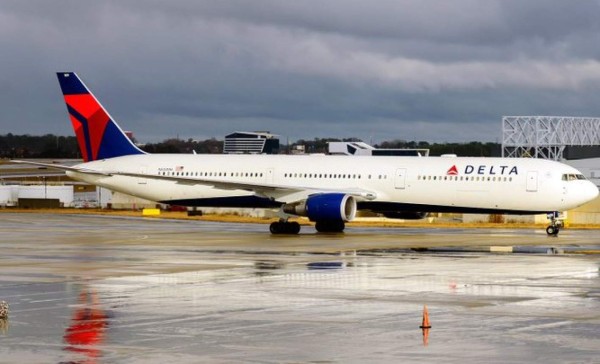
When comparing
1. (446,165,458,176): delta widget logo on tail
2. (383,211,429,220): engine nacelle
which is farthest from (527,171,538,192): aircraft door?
(383,211,429,220): engine nacelle

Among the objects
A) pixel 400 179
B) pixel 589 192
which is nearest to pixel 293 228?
pixel 400 179

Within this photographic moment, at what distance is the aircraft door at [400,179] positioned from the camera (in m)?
54.1

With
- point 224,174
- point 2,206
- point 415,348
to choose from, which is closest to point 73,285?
point 415,348

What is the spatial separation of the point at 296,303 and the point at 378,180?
A: 1244 inches

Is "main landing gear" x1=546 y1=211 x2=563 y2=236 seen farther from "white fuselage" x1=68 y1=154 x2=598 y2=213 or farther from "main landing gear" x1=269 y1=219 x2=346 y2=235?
"main landing gear" x1=269 y1=219 x2=346 y2=235

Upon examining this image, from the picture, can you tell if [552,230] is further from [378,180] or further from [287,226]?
[287,226]

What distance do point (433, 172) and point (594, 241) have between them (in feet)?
29.1

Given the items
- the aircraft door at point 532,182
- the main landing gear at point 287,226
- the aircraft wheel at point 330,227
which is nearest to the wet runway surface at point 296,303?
the aircraft door at point 532,182

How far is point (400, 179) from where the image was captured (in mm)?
54156

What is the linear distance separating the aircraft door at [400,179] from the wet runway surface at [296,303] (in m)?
9.63

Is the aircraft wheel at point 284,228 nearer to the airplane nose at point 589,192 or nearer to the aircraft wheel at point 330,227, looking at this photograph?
the aircraft wheel at point 330,227

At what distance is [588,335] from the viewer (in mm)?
18703

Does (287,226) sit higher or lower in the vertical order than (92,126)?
lower

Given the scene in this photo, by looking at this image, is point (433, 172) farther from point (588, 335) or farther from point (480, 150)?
point (480, 150)
